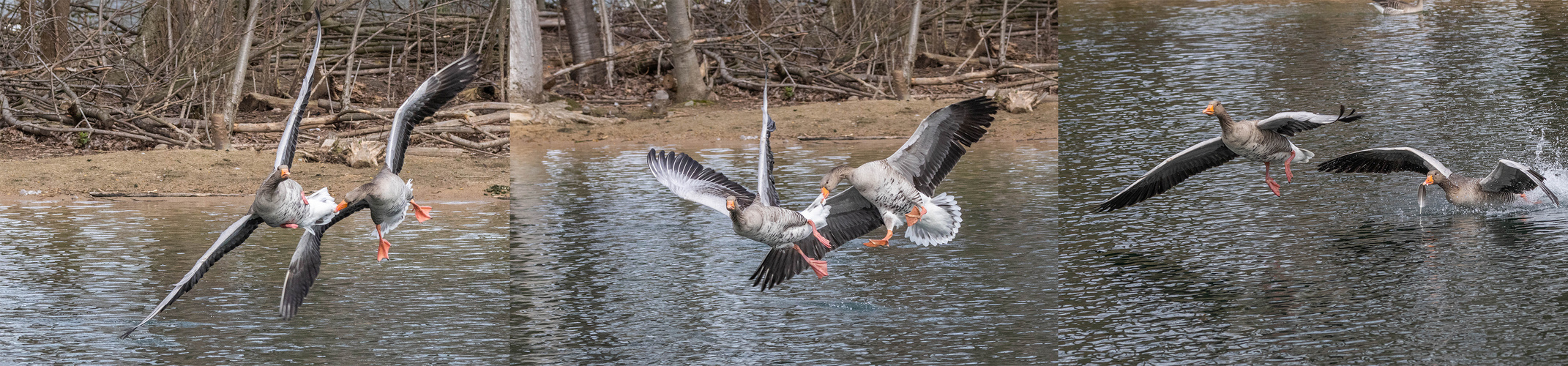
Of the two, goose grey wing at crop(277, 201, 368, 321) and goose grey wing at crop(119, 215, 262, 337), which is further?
goose grey wing at crop(277, 201, 368, 321)

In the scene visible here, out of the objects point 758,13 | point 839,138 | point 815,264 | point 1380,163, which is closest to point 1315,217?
point 1380,163

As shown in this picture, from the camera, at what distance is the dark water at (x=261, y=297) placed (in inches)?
264

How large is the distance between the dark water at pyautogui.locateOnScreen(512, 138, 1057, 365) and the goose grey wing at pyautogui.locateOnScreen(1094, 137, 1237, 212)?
1.49ft

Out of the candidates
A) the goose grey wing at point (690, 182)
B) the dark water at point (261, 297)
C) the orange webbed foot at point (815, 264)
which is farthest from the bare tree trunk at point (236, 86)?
the orange webbed foot at point (815, 264)

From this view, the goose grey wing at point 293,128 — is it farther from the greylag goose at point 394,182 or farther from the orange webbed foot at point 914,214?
the orange webbed foot at point 914,214

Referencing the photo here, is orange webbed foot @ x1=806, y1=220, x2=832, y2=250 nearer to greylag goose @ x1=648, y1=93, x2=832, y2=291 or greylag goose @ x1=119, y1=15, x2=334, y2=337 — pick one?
greylag goose @ x1=648, y1=93, x2=832, y2=291

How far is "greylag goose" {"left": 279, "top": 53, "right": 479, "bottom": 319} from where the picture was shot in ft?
19.1

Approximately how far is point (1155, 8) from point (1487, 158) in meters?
8.59

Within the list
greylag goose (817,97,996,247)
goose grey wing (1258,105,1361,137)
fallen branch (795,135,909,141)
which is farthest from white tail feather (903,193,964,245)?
goose grey wing (1258,105,1361,137)

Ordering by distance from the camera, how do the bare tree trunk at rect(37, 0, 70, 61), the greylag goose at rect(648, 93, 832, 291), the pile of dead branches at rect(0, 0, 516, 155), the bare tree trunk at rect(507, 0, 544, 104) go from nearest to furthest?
1. the greylag goose at rect(648, 93, 832, 291)
2. the bare tree trunk at rect(507, 0, 544, 104)
3. the pile of dead branches at rect(0, 0, 516, 155)
4. the bare tree trunk at rect(37, 0, 70, 61)

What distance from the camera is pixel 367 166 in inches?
293

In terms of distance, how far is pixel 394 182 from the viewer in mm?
5977

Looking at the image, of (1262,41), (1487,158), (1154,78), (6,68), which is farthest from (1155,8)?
(6,68)

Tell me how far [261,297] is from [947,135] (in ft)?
13.3
